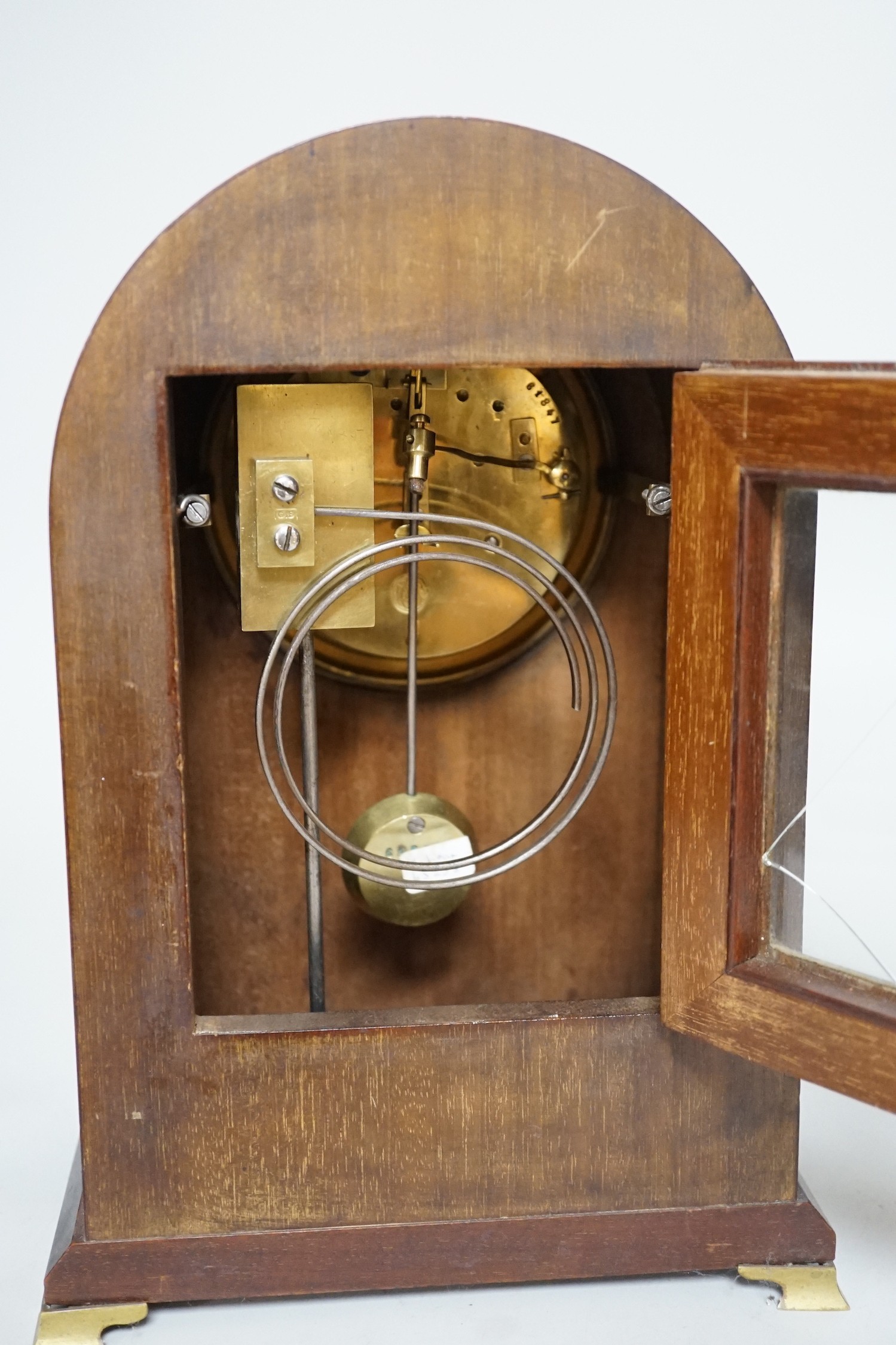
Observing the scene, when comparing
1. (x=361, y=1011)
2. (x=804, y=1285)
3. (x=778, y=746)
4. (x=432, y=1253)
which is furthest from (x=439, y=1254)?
(x=778, y=746)

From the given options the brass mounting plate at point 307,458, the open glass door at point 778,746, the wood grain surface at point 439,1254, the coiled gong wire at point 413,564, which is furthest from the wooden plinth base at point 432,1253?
the brass mounting plate at point 307,458

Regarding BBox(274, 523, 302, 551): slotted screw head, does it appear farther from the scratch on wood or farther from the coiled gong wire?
the scratch on wood

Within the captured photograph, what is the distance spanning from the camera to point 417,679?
1.94 m

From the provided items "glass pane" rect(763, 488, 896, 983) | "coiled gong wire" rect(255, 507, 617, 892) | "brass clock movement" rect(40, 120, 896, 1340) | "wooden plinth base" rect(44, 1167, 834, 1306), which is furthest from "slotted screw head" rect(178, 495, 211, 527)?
"wooden plinth base" rect(44, 1167, 834, 1306)

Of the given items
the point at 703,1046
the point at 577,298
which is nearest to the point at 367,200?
the point at 577,298

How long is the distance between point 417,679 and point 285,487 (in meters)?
0.41

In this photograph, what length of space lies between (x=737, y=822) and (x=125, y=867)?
1.75ft

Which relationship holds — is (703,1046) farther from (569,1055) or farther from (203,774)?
(203,774)

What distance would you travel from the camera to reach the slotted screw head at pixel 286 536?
5.24 feet

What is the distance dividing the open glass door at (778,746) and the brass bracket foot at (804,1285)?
0.25 metres

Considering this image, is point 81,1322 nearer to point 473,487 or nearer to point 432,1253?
point 432,1253

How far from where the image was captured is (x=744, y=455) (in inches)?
56.1

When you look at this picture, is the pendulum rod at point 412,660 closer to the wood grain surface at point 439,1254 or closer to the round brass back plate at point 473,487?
the round brass back plate at point 473,487

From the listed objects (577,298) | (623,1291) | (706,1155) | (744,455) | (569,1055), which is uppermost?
(577,298)
